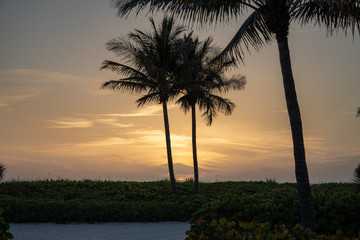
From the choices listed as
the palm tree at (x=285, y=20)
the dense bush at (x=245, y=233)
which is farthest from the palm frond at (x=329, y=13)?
the dense bush at (x=245, y=233)

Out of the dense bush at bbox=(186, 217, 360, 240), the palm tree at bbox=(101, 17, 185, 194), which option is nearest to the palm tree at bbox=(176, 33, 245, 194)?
the palm tree at bbox=(101, 17, 185, 194)

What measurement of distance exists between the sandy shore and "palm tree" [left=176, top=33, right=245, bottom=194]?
8.97 metres

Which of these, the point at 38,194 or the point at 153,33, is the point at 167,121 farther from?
the point at 38,194

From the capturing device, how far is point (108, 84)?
2191cm

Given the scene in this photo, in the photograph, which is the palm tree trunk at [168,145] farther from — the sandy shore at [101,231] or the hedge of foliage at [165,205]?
the sandy shore at [101,231]

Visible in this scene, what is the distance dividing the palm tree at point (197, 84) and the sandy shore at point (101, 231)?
8.97 meters

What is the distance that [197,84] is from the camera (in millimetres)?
21047

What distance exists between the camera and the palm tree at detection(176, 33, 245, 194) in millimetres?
21125

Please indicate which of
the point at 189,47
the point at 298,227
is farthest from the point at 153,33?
the point at 298,227

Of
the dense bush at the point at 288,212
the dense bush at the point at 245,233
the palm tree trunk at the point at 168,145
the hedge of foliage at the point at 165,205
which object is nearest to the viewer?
the dense bush at the point at 245,233

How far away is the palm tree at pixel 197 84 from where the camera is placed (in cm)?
2112

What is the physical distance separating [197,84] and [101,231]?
1098cm

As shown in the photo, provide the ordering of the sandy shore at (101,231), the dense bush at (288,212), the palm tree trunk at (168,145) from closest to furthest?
the dense bush at (288,212)
the sandy shore at (101,231)
the palm tree trunk at (168,145)

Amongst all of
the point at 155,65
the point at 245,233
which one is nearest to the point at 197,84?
the point at 155,65
